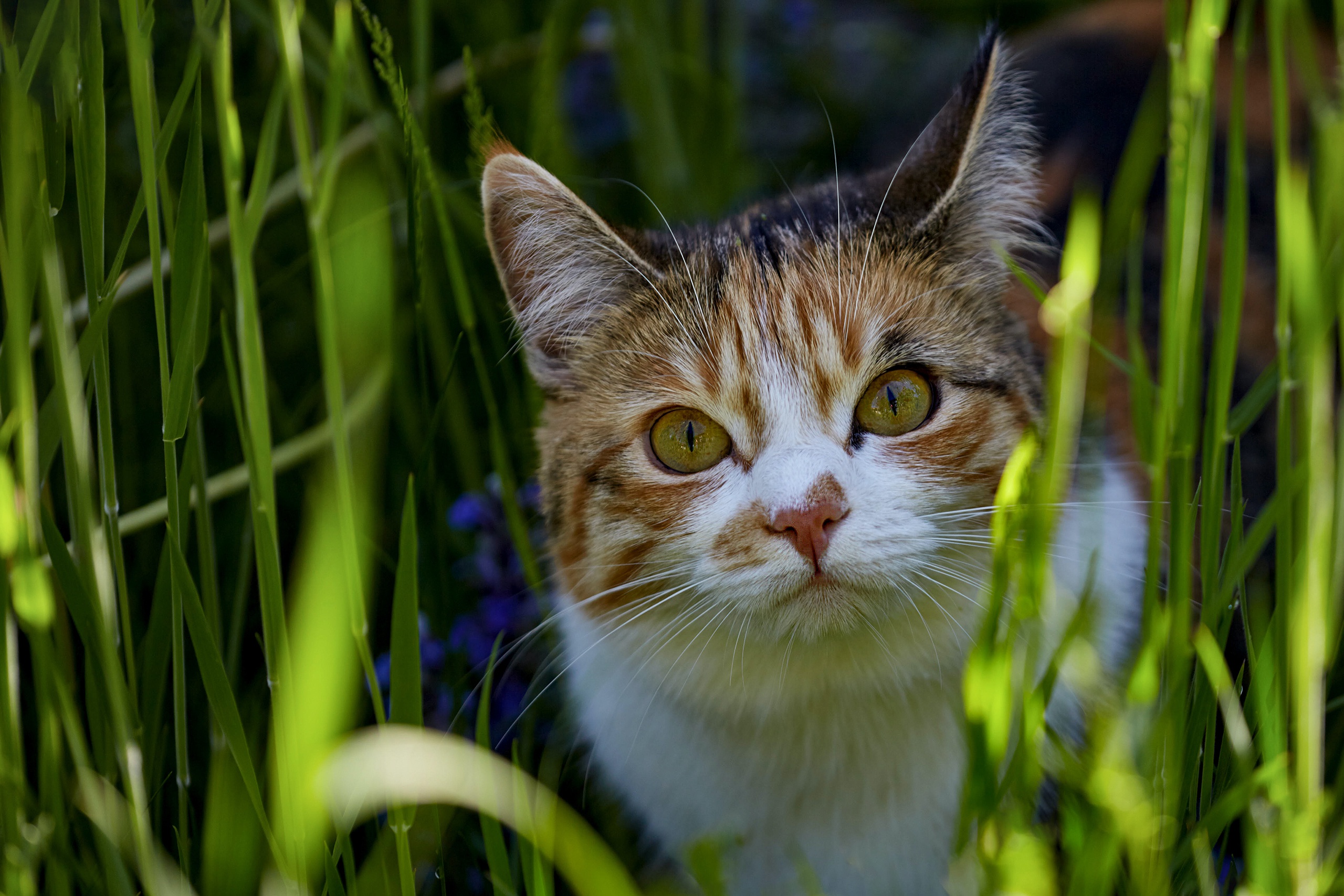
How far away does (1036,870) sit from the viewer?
0.98 meters

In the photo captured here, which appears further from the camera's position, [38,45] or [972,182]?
[972,182]

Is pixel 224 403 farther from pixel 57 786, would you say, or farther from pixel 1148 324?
pixel 1148 324

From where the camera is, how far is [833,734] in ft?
5.16

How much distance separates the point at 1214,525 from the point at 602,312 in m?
0.99

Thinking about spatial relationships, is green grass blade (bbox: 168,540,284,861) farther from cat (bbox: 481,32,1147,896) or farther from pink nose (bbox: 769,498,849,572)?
pink nose (bbox: 769,498,849,572)

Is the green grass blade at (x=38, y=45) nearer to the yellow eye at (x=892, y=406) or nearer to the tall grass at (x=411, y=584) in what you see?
the tall grass at (x=411, y=584)

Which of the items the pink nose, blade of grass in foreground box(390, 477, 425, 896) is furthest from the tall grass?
the pink nose

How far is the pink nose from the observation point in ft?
4.34

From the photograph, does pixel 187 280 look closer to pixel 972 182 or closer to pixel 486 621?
pixel 486 621

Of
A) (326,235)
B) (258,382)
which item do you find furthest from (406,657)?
(326,235)

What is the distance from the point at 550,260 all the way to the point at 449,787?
95cm

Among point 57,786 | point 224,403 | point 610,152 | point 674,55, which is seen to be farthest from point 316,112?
point 57,786

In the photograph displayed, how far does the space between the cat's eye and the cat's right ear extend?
0.80ft

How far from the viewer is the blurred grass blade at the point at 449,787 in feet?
3.32
